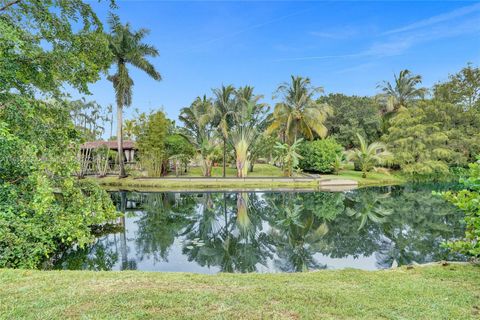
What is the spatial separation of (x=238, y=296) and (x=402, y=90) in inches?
1312

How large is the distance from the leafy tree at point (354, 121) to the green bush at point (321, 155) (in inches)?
220

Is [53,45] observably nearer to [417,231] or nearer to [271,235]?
[271,235]

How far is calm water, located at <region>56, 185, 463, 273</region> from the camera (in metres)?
6.89

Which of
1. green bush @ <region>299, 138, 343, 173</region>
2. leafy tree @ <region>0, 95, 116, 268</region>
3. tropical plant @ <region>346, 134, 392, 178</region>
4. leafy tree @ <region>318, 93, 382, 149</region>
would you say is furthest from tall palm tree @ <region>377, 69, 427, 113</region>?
leafy tree @ <region>0, 95, 116, 268</region>

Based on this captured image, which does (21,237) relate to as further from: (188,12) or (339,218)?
(188,12)

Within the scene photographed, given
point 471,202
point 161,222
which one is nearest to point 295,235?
point 161,222

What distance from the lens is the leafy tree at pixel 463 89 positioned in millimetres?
29125

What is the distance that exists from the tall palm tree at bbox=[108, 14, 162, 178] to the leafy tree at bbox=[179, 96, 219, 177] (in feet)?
14.4

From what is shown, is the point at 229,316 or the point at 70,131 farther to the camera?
the point at 70,131

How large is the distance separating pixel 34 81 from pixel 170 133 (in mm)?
21059

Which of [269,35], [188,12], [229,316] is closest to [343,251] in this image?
[229,316]

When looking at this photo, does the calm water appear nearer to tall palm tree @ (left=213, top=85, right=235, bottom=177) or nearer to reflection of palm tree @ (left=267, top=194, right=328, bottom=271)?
reflection of palm tree @ (left=267, top=194, right=328, bottom=271)

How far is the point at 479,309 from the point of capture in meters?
3.24

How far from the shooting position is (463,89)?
1158 inches
